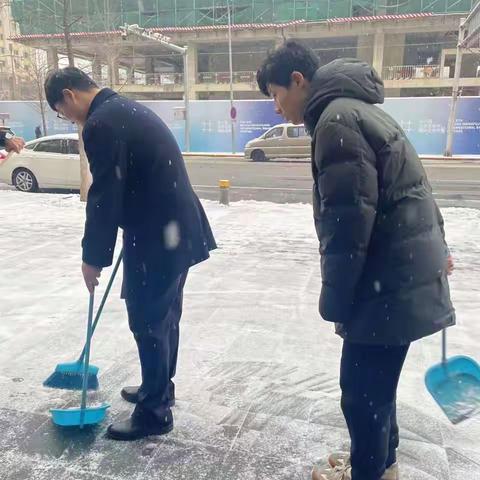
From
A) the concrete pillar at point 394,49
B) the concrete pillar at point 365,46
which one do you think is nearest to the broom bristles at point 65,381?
the concrete pillar at point 365,46

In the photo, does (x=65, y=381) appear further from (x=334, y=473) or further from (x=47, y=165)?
(x=47, y=165)

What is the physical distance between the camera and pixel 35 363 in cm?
332

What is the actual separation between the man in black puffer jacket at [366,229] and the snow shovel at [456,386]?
1.94 ft

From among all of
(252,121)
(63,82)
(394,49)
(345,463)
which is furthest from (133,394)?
(394,49)

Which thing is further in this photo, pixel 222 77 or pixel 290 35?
pixel 222 77

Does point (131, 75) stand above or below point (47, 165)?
above

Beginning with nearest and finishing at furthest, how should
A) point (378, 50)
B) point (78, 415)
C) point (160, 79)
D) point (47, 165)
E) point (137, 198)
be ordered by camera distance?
point (137, 198) → point (78, 415) → point (47, 165) → point (378, 50) → point (160, 79)

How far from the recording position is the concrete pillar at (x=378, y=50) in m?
36.1

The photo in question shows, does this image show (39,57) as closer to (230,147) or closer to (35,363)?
(230,147)

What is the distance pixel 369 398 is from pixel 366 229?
679mm

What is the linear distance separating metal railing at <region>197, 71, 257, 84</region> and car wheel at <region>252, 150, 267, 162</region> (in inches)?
665

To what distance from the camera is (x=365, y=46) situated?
37.7 m

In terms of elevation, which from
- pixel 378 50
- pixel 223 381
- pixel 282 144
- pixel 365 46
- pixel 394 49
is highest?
pixel 365 46

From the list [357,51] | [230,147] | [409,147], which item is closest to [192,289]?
[409,147]
